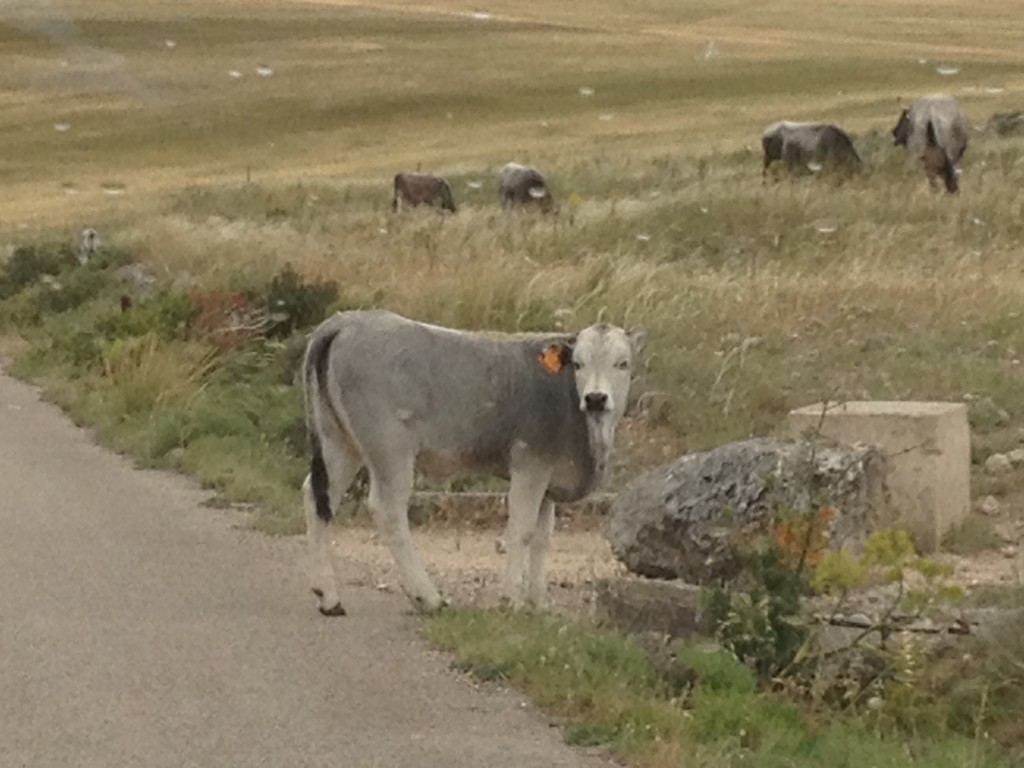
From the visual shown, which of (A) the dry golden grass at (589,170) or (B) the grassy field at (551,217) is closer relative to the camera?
(B) the grassy field at (551,217)

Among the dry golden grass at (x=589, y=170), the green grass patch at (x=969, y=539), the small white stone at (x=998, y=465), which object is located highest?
the green grass patch at (x=969, y=539)

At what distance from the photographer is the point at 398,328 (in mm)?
11273

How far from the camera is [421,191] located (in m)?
42.6

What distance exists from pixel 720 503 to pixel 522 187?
30.0 m

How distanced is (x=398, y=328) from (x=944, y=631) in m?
2.93

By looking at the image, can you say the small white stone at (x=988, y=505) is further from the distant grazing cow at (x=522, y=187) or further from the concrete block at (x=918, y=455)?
the distant grazing cow at (x=522, y=187)

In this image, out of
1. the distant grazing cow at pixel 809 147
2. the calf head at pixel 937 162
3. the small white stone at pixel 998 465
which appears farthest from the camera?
the distant grazing cow at pixel 809 147

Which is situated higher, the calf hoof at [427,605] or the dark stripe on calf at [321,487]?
the dark stripe on calf at [321,487]

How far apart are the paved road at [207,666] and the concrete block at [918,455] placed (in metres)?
3.22

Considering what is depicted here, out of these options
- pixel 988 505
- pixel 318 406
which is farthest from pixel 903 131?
pixel 318 406

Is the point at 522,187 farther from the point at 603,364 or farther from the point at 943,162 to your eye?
the point at 603,364

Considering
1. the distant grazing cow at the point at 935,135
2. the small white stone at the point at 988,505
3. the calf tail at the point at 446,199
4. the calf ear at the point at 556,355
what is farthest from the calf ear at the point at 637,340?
the calf tail at the point at 446,199

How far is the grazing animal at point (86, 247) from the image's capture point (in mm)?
31302

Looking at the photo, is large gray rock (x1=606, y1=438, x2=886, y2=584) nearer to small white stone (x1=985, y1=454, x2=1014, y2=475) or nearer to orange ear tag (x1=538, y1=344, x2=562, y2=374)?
orange ear tag (x1=538, y1=344, x2=562, y2=374)
